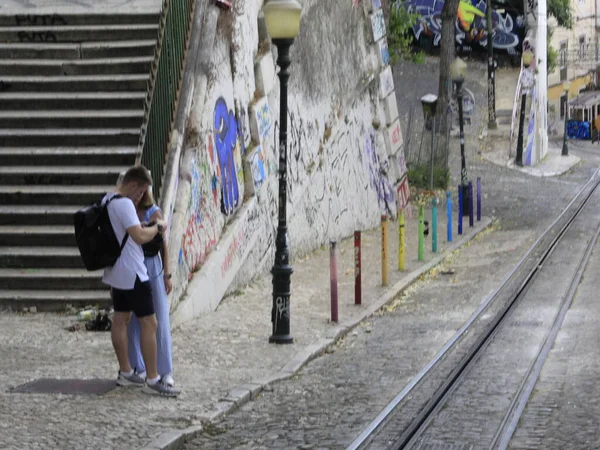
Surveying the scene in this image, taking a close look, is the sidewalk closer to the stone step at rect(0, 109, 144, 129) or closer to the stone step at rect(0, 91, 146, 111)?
the stone step at rect(0, 109, 144, 129)

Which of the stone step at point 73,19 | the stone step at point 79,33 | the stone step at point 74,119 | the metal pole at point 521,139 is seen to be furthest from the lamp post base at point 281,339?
the metal pole at point 521,139

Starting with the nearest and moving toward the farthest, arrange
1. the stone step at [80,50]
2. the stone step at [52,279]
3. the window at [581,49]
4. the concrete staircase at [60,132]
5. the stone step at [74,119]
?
the stone step at [52,279] < the concrete staircase at [60,132] < the stone step at [74,119] < the stone step at [80,50] < the window at [581,49]

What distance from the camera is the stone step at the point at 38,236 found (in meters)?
13.6

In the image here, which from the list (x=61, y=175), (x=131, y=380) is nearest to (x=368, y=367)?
(x=131, y=380)

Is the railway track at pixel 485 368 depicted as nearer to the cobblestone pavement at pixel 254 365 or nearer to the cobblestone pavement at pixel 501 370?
the cobblestone pavement at pixel 501 370

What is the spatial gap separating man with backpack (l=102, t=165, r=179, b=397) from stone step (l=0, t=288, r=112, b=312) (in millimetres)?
3471

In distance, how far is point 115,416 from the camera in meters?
8.84

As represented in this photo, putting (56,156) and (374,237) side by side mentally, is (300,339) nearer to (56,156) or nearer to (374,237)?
(56,156)

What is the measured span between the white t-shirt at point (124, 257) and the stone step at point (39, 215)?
461 centimetres

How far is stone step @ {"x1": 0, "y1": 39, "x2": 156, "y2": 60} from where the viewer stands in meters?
16.0

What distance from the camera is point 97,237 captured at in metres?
9.27

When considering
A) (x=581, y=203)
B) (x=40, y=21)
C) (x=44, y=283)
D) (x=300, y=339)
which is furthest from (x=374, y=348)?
(x=581, y=203)

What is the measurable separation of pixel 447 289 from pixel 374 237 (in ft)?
18.9

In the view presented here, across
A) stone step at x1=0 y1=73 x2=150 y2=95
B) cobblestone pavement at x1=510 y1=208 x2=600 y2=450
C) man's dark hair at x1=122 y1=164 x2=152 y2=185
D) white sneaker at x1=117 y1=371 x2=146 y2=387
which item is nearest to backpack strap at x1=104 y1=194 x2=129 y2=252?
man's dark hair at x1=122 y1=164 x2=152 y2=185
